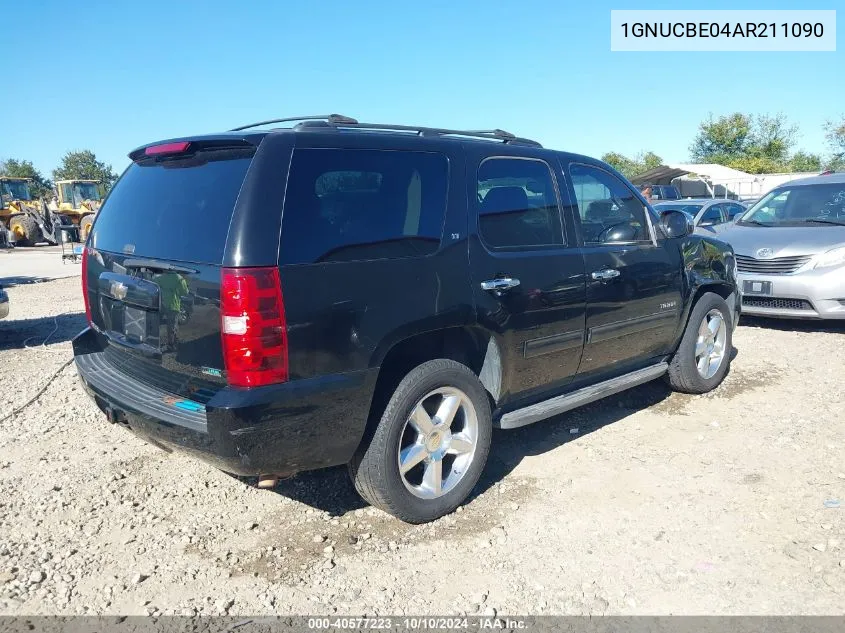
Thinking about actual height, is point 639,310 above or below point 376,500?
above

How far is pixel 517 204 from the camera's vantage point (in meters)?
3.87

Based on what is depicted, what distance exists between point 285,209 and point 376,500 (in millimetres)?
1451

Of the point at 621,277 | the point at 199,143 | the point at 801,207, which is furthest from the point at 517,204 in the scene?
the point at 801,207

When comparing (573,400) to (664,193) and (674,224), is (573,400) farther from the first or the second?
(664,193)

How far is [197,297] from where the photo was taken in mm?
2787

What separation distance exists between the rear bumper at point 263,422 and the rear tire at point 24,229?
24987 mm

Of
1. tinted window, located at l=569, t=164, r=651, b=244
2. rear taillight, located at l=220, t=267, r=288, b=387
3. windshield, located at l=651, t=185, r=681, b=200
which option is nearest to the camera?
rear taillight, located at l=220, t=267, r=288, b=387

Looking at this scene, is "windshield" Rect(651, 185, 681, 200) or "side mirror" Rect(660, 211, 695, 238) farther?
"windshield" Rect(651, 185, 681, 200)

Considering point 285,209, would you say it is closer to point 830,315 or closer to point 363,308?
point 363,308

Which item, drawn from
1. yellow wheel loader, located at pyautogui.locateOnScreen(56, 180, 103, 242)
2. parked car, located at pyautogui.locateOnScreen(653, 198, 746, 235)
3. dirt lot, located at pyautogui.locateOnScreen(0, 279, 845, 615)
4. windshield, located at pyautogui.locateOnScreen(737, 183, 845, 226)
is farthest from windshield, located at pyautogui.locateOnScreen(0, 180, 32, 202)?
windshield, located at pyautogui.locateOnScreen(737, 183, 845, 226)

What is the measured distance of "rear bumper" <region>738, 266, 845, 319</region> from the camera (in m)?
7.18

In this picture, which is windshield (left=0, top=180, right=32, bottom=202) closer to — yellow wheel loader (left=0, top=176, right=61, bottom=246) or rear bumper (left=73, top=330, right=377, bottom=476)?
yellow wheel loader (left=0, top=176, right=61, bottom=246)

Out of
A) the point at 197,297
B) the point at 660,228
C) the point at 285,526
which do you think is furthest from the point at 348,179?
the point at 660,228

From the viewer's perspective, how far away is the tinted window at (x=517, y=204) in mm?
3658
